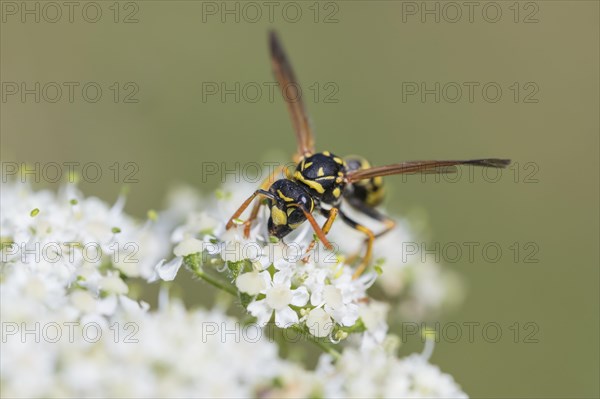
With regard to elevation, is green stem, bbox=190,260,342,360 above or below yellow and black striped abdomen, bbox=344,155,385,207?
below

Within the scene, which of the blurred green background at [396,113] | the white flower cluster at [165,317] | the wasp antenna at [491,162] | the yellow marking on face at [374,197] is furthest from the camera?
the blurred green background at [396,113]

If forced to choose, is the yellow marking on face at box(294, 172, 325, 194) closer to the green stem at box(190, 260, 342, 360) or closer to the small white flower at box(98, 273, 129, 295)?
the green stem at box(190, 260, 342, 360)

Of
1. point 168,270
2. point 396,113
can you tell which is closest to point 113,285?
point 168,270

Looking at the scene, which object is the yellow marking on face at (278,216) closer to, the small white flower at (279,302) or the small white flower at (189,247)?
the small white flower at (279,302)

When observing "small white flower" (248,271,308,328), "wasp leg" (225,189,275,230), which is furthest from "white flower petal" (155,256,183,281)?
"small white flower" (248,271,308,328)

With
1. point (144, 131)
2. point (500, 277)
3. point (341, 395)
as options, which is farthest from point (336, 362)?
point (144, 131)

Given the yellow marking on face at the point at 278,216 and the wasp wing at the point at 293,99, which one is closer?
the yellow marking on face at the point at 278,216

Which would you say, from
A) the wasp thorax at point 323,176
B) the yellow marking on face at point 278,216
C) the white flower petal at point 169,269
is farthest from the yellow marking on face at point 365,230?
the white flower petal at point 169,269
